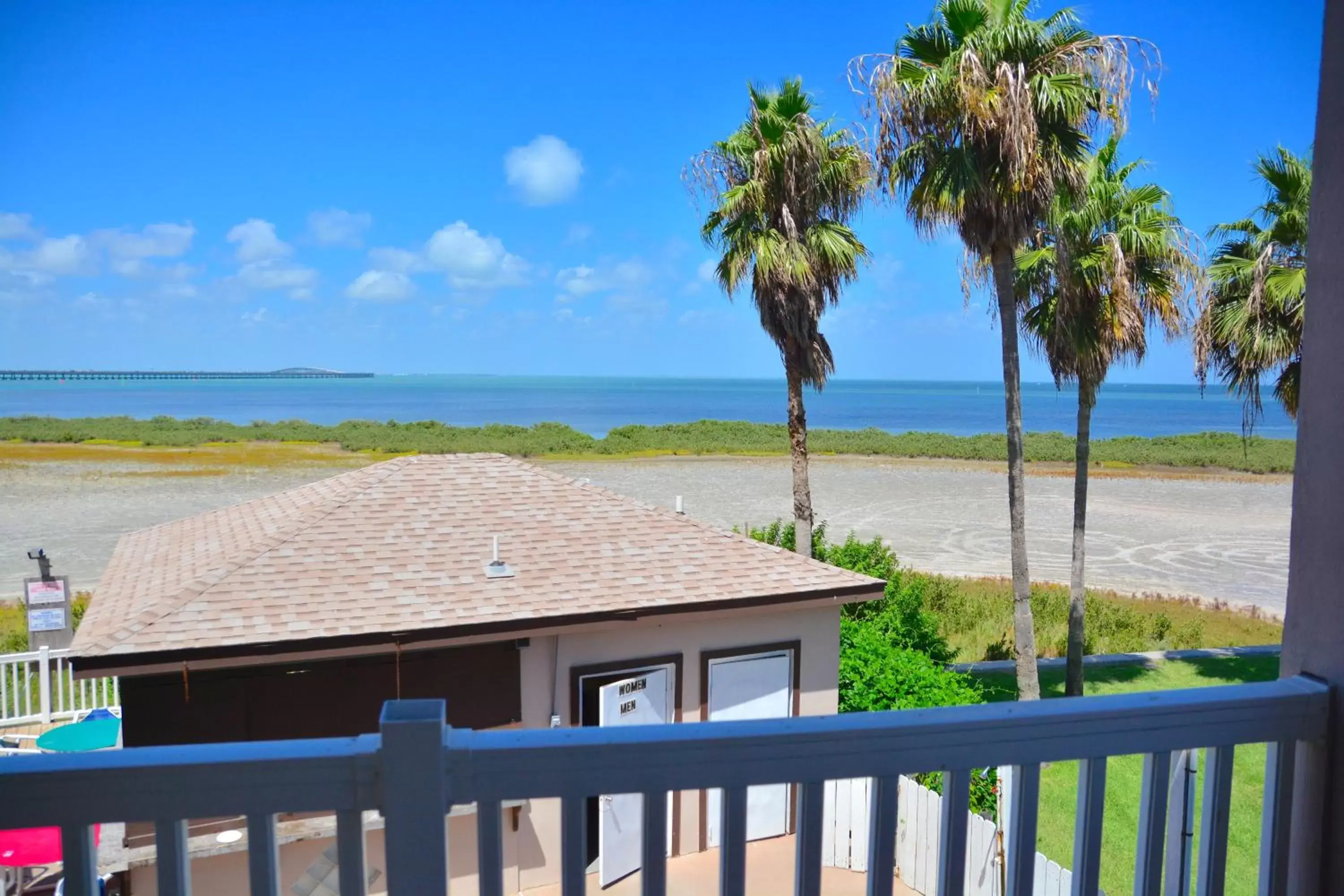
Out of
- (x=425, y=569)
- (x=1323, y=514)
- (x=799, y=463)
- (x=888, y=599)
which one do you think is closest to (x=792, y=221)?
(x=799, y=463)

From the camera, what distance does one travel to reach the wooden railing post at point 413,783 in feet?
4.32

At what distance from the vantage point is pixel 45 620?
11.6m

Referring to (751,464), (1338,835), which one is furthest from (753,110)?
(751,464)

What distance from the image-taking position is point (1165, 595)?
20562 millimetres

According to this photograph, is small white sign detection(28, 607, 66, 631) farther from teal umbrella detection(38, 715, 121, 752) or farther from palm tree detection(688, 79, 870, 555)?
palm tree detection(688, 79, 870, 555)

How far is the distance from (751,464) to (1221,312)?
37.1m

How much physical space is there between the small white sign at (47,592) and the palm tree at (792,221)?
35.1 feet

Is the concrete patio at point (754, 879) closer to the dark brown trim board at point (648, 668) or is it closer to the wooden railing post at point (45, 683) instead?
the dark brown trim board at point (648, 668)

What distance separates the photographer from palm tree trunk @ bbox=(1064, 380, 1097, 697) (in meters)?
12.2

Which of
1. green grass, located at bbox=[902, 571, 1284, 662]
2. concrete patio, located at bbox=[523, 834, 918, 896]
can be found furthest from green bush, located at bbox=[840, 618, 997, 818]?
green grass, located at bbox=[902, 571, 1284, 662]

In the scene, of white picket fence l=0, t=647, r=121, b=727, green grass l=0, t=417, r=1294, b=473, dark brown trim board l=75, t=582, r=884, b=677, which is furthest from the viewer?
green grass l=0, t=417, r=1294, b=473

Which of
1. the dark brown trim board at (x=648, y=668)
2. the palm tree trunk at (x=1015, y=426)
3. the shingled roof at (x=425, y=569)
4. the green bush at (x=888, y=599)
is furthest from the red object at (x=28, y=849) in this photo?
the palm tree trunk at (x=1015, y=426)

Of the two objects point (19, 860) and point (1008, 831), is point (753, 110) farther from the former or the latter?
point (1008, 831)

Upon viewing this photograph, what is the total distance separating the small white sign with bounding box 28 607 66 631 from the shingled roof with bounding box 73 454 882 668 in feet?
6.73
